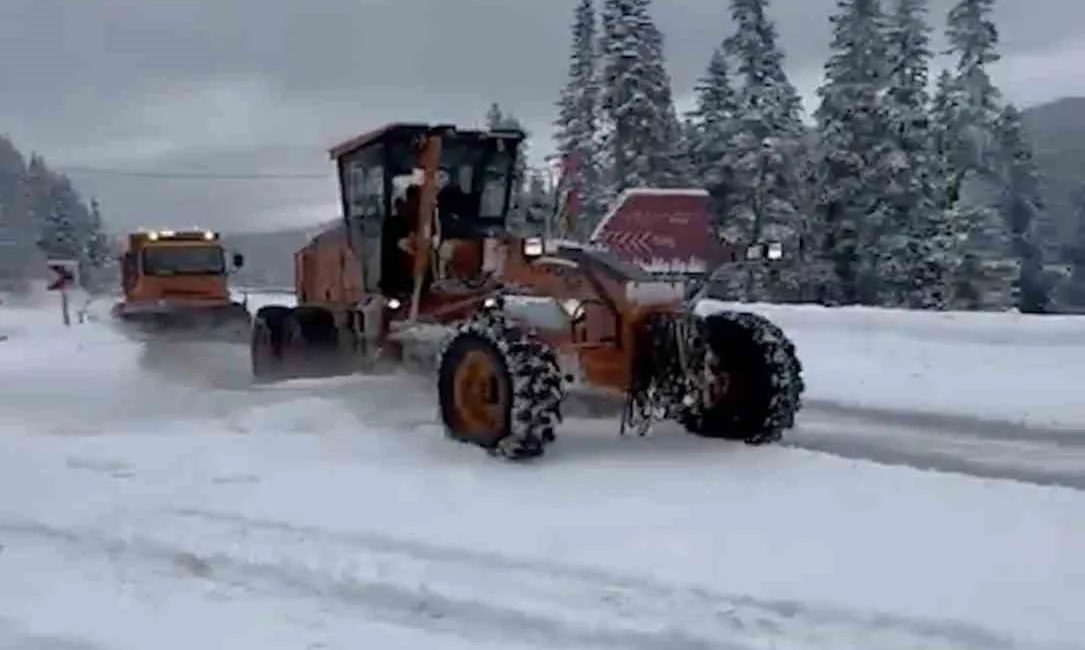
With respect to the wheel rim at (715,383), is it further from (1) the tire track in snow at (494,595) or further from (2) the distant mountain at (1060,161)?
(2) the distant mountain at (1060,161)

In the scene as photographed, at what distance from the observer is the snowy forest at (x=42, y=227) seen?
86.6 meters

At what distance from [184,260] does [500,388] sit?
1912 cm

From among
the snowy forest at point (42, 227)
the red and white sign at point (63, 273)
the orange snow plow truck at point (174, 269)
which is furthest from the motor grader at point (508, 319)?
the snowy forest at point (42, 227)

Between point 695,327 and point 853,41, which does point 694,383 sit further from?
point 853,41

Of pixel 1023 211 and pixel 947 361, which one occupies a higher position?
pixel 1023 211

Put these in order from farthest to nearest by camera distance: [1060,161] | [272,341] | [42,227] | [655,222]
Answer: [1060,161] < [42,227] < [655,222] < [272,341]

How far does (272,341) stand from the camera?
49.2 ft

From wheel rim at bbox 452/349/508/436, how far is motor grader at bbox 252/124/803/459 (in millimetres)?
13

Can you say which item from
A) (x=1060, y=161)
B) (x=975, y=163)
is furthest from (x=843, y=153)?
(x=1060, y=161)

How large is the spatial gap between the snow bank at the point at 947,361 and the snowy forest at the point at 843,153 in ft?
63.4

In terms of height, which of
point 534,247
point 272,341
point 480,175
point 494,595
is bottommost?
point 494,595

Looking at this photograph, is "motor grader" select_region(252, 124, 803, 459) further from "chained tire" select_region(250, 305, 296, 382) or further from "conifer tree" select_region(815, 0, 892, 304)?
"conifer tree" select_region(815, 0, 892, 304)

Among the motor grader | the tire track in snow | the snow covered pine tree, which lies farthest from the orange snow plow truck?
the snow covered pine tree

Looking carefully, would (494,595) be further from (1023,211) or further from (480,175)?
(1023,211)
